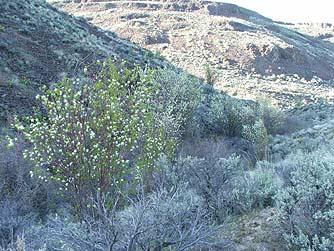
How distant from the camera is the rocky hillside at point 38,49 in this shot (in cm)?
1912

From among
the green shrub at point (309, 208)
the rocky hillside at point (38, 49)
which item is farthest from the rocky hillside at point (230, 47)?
the green shrub at point (309, 208)

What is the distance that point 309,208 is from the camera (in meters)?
6.48

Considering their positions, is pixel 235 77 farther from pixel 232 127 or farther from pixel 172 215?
pixel 172 215

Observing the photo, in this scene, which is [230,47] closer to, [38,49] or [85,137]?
[38,49]

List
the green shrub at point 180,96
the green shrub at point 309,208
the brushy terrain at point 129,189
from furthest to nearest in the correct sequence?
the green shrub at point 180,96
the green shrub at point 309,208
the brushy terrain at point 129,189

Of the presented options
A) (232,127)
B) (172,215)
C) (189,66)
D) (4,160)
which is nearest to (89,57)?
(232,127)

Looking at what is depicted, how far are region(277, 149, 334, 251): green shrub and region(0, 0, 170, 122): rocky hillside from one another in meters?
13.1

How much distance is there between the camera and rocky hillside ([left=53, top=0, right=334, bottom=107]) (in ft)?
162

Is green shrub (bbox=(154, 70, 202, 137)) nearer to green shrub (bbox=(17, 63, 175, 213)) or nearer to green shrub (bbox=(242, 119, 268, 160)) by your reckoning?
green shrub (bbox=(242, 119, 268, 160))

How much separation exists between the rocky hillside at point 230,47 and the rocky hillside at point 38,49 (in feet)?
60.1

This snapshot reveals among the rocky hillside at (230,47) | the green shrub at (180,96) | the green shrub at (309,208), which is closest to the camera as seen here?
the green shrub at (309,208)

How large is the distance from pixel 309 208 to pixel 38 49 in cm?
2033

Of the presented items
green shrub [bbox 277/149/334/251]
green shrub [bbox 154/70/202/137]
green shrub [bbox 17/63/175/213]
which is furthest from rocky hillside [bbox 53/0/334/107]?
green shrub [bbox 277/149/334/251]

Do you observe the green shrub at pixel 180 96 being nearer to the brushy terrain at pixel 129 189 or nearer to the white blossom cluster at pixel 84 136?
the brushy terrain at pixel 129 189
